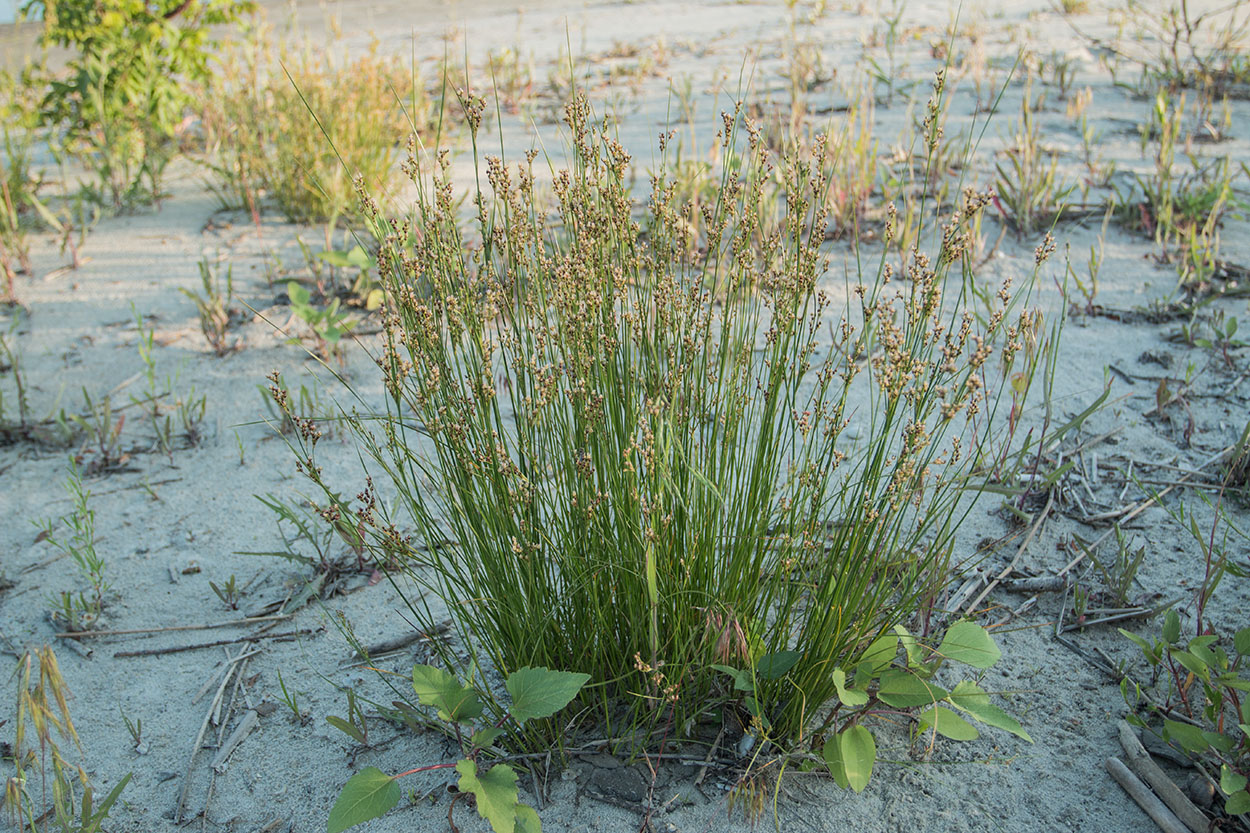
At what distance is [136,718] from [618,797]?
1.15 m

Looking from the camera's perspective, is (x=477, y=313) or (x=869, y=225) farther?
(x=869, y=225)

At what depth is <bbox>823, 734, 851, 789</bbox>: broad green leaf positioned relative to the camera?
1716 millimetres

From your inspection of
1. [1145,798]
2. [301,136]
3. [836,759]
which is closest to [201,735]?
[836,759]

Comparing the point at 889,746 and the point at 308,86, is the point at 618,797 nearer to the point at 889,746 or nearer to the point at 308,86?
the point at 889,746

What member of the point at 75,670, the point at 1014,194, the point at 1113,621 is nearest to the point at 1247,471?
the point at 1113,621

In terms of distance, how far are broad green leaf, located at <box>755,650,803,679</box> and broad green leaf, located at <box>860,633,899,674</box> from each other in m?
0.13

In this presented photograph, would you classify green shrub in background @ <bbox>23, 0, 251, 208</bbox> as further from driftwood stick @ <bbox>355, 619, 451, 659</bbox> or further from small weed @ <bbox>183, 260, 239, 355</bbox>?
driftwood stick @ <bbox>355, 619, 451, 659</bbox>

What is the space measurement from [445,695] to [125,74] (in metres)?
4.37

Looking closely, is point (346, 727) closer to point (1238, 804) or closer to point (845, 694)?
point (845, 694)

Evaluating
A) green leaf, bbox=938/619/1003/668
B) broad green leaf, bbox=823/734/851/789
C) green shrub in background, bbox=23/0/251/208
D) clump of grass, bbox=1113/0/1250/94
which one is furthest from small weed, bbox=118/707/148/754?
clump of grass, bbox=1113/0/1250/94

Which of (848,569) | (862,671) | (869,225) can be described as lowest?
(862,671)

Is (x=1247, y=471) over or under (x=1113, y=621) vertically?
over

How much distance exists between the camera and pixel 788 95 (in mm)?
5887

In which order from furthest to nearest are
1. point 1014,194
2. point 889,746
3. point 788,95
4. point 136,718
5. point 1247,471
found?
point 788,95, point 1014,194, point 1247,471, point 136,718, point 889,746
